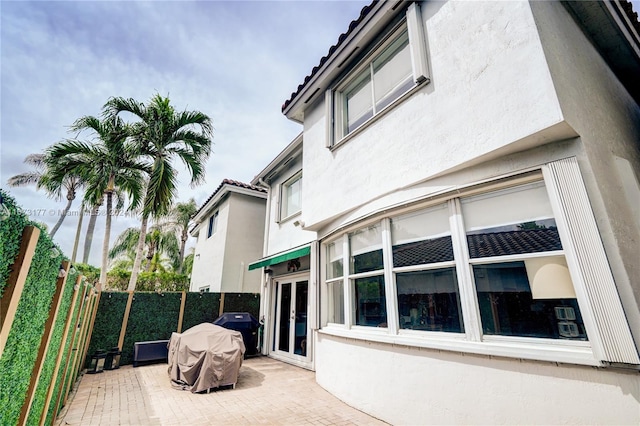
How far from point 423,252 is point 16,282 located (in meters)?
5.42

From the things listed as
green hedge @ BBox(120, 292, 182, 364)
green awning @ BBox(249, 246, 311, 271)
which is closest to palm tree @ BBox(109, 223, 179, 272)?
green hedge @ BBox(120, 292, 182, 364)

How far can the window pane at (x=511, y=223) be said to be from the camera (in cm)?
403

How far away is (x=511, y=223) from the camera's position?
14.3 feet

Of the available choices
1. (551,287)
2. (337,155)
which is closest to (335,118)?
(337,155)

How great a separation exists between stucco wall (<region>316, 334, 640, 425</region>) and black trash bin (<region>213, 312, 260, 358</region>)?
6752 millimetres

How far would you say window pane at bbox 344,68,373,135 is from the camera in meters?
7.54

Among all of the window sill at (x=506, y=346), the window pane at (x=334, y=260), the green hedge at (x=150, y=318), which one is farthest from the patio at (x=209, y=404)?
the window pane at (x=334, y=260)

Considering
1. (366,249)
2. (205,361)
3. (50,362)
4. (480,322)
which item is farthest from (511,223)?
(205,361)

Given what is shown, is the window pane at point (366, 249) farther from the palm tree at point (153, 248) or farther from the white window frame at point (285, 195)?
the palm tree at point (153, 248)

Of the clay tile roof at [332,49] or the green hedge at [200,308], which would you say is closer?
the clay tile roof at [332,49]

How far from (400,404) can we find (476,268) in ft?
9.39

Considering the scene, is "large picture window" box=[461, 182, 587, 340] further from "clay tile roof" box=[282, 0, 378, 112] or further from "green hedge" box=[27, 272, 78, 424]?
"green hedge" box=[27, 272, 78, 424]

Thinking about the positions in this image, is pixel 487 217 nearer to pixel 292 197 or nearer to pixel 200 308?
pixel 292 197

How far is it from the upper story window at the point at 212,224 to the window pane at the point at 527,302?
1755 cm
